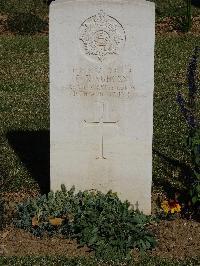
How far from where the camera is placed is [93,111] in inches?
238

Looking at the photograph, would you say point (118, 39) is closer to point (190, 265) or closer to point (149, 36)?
point (149, 36)

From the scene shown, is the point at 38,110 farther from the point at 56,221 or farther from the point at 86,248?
the point at 86,248

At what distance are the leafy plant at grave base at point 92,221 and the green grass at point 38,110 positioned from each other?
1.04 metres

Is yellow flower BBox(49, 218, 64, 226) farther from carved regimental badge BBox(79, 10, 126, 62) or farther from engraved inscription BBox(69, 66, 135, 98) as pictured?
carved regimental badge BBox(79, 10, 126, 62)

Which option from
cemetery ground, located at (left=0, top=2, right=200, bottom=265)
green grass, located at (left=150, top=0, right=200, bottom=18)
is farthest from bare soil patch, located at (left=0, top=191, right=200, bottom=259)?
green grass, located at (left=150, top=0, right=200, bottom=18)

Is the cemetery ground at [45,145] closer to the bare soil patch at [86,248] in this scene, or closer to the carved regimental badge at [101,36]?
the bare soil patch at [86,248]

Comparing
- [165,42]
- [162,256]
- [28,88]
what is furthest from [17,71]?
[162,256]

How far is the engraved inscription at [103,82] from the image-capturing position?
5930 mm

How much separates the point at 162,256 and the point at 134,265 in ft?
0.98

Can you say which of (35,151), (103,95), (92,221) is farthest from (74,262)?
(35,151)

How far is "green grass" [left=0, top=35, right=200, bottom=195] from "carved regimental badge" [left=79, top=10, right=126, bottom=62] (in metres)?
1.67

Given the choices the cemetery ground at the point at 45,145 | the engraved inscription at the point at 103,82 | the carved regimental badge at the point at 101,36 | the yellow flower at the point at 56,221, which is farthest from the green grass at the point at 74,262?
the carved regimental badge at the point at 101,36

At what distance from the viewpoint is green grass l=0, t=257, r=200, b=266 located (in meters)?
5.56

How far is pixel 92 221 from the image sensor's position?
579cm
